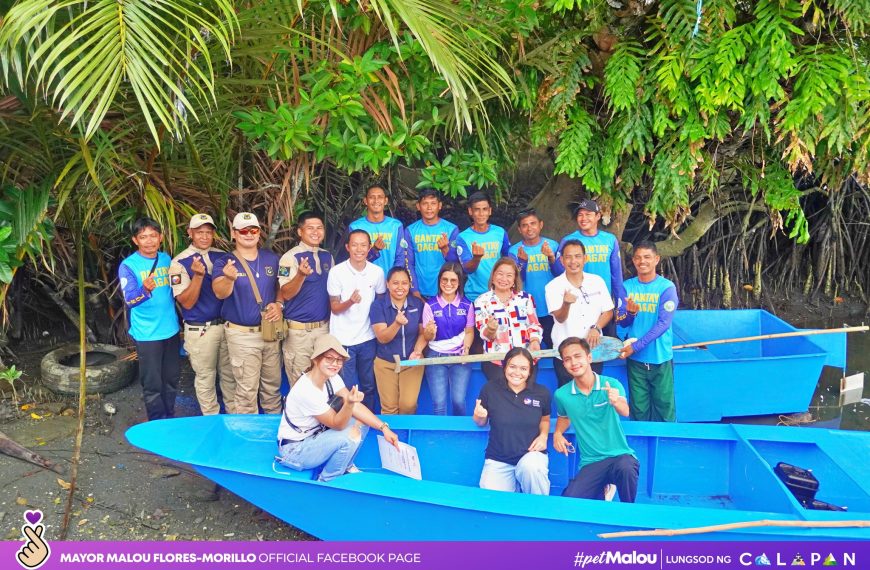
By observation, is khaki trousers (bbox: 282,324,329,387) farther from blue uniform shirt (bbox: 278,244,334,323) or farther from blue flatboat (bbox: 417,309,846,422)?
blue flatboat (bbox: 417,309,846,422)

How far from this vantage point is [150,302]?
4.72 m

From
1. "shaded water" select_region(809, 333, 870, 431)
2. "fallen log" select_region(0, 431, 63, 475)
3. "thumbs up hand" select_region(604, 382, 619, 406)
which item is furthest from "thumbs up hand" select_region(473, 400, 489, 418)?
"shaded water" select_region(809, 333, 870, 431)

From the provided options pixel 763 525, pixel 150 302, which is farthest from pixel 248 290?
pixel 763 525

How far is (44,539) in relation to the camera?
4.01 metres

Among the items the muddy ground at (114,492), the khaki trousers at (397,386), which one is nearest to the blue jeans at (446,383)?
the khaki trousers at (397,386)

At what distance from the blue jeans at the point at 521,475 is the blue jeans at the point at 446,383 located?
840 millimetres

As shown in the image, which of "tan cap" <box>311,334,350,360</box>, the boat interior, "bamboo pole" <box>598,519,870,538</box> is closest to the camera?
"bamboo pole" <box>598,519,870,538</box>

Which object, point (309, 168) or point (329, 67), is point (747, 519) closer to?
point (329, 67)

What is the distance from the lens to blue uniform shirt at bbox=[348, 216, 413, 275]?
17.1 feet

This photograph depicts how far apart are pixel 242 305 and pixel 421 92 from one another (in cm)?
210

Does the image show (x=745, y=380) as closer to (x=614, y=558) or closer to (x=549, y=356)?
(x=549, y=356)

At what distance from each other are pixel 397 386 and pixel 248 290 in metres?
1.22

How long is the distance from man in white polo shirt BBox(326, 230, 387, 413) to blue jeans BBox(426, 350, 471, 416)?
441mm

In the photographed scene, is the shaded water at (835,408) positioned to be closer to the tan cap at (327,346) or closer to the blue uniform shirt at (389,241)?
the blue uniform shirt at (389,241)
